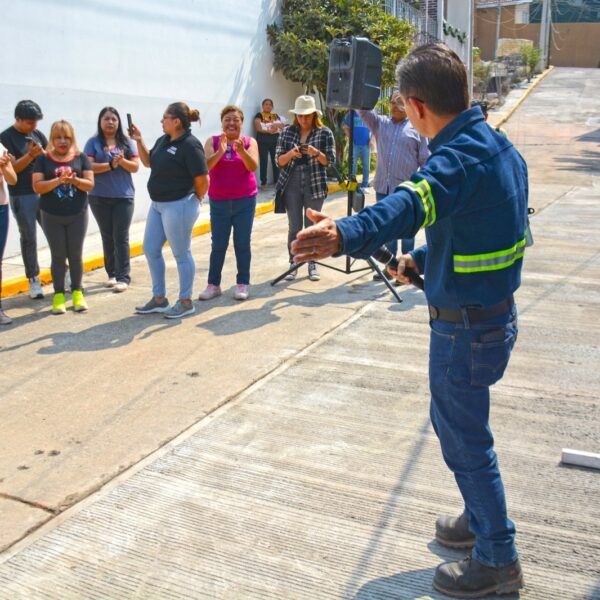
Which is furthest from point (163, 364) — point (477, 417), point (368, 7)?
point (368, 7)

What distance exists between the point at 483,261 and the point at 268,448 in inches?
77.3

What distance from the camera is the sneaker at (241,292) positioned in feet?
23.6

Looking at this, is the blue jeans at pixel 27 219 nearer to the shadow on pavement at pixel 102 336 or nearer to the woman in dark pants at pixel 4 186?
the woman in dark pants at pixel 4 186

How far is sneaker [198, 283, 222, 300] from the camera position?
7.23m

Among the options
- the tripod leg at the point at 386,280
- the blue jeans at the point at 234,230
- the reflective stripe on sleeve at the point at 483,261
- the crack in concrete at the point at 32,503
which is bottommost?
the crack in concrete at the point at 32,503

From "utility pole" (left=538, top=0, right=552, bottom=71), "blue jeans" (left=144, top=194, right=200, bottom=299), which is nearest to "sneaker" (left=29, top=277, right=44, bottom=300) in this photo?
"blue jeans" (left=144, top=194, right=200, bottom=299)

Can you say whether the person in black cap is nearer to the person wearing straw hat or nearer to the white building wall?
the white building wall

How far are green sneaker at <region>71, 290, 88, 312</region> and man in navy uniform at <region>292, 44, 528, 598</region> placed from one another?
15.7ft

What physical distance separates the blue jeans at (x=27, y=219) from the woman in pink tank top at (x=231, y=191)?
5.52 feet

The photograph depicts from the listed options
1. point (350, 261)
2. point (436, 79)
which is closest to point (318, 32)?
point (350, 261)

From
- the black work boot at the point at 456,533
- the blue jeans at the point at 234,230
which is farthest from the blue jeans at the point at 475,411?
the blue jeans at the point at 234,230

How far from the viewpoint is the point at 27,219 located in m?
7.22

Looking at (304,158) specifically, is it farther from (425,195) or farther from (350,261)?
(425,195)

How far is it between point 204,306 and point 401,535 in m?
4.11
